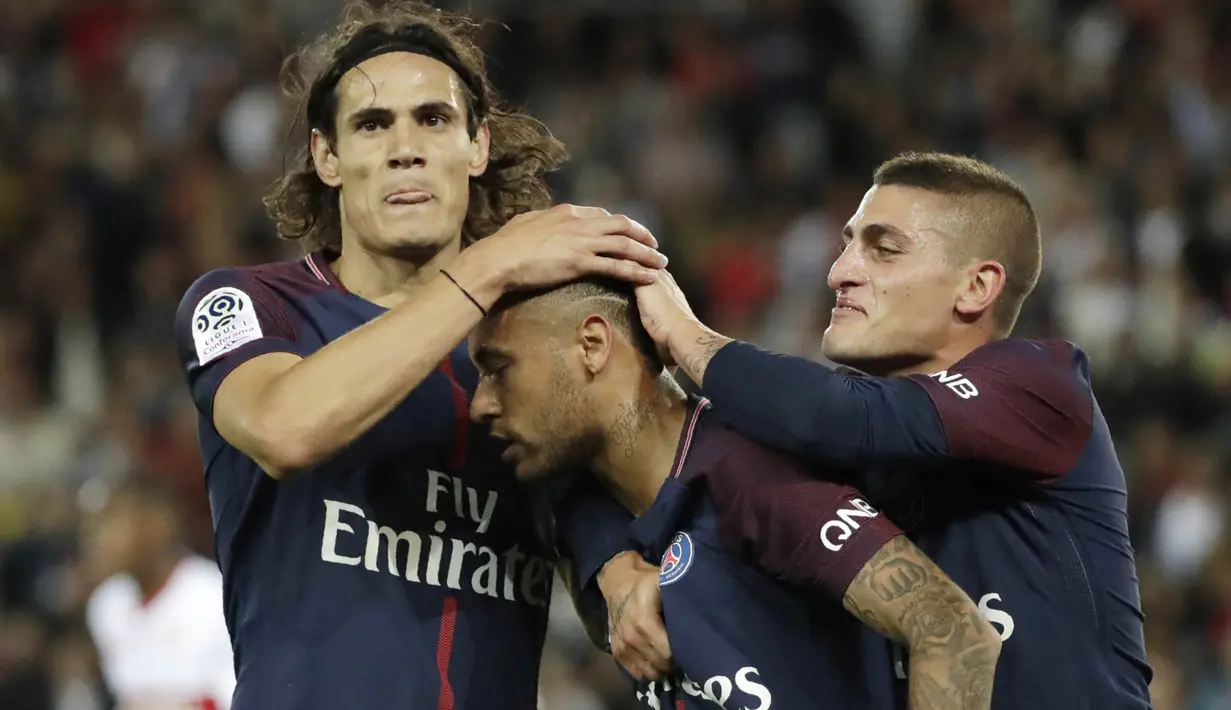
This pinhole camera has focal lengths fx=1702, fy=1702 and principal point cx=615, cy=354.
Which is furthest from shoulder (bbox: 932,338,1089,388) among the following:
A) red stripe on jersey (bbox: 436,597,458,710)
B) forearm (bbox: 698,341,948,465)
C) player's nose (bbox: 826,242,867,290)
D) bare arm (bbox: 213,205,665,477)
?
red stripe on jersey (bbox: 436,597,458,710)

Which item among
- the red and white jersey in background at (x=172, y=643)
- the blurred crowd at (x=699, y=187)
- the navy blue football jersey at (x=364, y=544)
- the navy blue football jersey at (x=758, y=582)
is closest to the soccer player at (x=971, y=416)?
the navy blue football jersey at (x=758, y=582)

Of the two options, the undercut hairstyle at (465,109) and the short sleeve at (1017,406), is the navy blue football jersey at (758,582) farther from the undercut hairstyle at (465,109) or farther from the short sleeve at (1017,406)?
the undercut hairstyle at (465,109)

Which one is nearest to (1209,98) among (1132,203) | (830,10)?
(1132,203)

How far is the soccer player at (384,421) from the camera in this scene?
12.7 feet

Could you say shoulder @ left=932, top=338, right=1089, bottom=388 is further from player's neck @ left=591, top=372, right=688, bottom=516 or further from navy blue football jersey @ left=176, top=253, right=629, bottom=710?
navy blue football jersey @ left=176, top=253, right=629, bottom=710

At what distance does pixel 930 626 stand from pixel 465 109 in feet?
6.37

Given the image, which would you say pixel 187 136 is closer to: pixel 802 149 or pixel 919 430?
pixel 802 149

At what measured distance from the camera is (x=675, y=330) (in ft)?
13.1

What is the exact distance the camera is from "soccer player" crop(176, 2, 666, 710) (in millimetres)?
3877

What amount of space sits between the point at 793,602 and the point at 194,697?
468cm

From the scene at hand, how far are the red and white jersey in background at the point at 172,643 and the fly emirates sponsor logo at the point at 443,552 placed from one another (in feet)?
12.3

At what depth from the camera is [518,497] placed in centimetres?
447

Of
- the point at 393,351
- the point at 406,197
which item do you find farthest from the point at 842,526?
the point at 406,197

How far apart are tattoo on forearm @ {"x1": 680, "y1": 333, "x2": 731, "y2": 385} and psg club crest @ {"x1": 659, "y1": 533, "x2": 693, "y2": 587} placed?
37 cm
